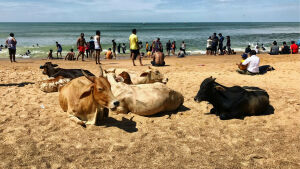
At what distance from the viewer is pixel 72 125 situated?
5.94m

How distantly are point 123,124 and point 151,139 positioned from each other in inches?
41.8

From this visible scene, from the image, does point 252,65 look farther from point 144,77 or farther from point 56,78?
point 56,78

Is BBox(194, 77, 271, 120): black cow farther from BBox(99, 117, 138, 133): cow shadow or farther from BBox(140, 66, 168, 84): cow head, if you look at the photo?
BBox(140, 66, 168, 84): cow head

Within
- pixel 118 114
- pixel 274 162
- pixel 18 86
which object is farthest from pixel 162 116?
pixel 18 86

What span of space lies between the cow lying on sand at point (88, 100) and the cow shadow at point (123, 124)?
169 millimetres

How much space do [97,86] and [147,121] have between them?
1740 millimetres

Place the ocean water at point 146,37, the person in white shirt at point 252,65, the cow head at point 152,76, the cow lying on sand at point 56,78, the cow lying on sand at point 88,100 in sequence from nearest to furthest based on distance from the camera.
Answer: the cow lying on sand at point 88,100 → the cow lying on sand at point 56,78 → the cow head at point 152,76 → the person in white shirt at point 252,65 → the ocean water at point 146,37

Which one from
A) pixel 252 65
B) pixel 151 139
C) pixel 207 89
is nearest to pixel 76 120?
pixel 151 139

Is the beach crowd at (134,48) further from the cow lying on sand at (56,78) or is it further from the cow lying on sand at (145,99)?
the cow lying on sand at (145,99)

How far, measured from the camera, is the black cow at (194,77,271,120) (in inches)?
243

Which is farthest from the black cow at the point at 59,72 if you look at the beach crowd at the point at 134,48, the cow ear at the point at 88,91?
the beach crowd at the point at 134,48

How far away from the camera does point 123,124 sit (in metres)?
6.11

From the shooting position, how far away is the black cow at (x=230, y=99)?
6168 mm

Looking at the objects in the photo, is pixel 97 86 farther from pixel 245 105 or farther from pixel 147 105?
pixel 245 105
